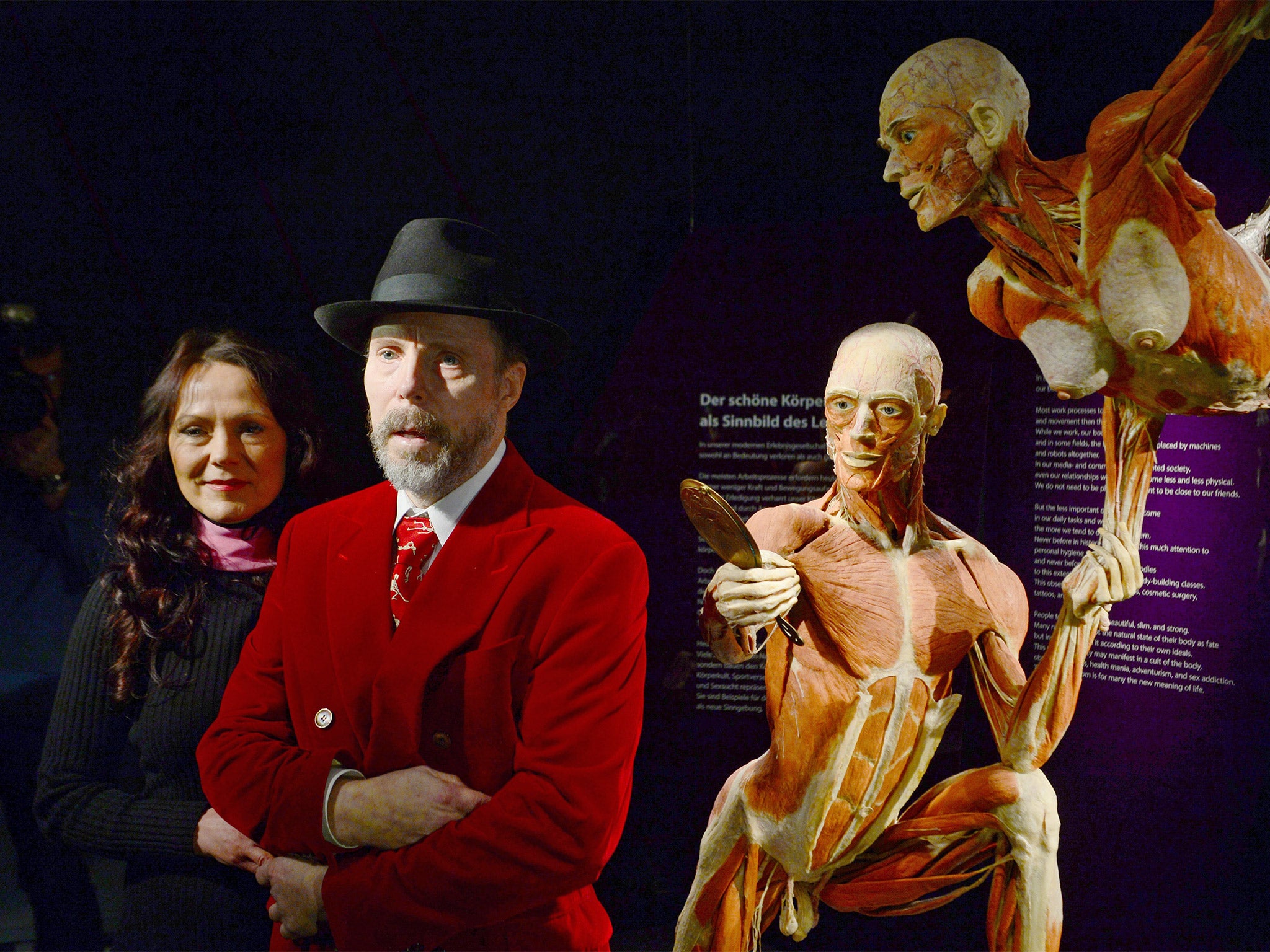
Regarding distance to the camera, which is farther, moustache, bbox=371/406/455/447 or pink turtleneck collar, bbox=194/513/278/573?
pink turtleneck collar, bbox=194/513/278/573

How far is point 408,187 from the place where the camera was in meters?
Result: 2.84

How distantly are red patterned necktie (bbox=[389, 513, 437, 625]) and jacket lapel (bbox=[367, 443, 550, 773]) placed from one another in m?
0.05

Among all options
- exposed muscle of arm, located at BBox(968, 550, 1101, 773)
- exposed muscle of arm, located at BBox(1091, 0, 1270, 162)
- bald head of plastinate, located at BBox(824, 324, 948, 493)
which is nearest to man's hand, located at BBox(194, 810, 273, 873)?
bald head of plastinate, located at BBox(824, 324, 948, 493)

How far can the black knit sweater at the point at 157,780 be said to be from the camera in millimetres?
2676

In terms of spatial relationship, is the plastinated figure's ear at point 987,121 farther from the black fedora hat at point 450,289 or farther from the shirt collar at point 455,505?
→ the shirt collar at point 455,505

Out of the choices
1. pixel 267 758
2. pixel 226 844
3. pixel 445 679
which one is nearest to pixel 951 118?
pixel 445 679

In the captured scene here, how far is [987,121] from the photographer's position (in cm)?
242

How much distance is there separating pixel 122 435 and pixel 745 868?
6.99ft

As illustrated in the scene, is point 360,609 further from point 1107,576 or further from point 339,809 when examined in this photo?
point 1107,576

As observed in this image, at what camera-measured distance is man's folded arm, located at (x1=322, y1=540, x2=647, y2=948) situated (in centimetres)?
231

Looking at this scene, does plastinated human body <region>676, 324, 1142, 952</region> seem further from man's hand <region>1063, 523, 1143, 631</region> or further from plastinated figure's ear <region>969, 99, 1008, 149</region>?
plastinated figure's ear <region>969, 99, 1008, 149</region>

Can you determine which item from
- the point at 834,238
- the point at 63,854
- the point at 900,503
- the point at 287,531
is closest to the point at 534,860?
the point at 287,531

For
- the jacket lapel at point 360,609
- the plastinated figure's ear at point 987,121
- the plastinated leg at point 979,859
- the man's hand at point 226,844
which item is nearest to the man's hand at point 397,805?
the jacket lapel at point 360,609

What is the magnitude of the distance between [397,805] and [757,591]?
1.00 metres
